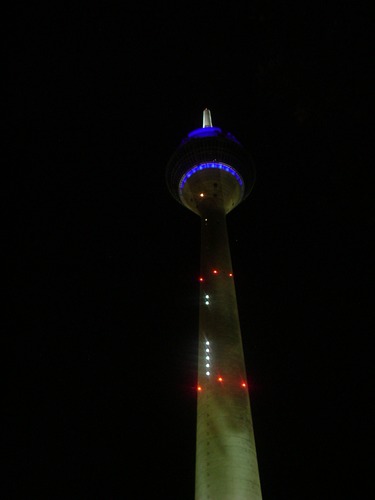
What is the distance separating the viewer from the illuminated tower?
2309 cm

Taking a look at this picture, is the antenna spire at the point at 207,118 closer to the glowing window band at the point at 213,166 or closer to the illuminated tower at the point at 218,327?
the illuminated tower at the point at 218,327

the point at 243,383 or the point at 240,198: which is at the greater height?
the point at 240,198

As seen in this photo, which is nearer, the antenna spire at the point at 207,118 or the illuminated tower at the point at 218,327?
the illuminated tower at the point at 218,327

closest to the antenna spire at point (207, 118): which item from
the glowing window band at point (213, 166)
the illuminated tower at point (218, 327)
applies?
the illuminated tower at point (218, 327)

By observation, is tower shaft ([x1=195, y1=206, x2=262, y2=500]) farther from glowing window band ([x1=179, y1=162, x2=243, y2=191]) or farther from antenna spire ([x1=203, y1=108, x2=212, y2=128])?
antenna spire ([x1=203, y1=108, x2=212, y2=128])

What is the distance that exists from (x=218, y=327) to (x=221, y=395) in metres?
4.02

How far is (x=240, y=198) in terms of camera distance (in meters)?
38.8

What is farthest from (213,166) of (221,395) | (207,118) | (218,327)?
(221,395)

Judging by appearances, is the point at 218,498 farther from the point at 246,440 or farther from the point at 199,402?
the point at 199,402

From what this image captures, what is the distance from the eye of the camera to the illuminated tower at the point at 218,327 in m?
23.1

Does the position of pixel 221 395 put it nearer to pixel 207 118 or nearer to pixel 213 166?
pixel 213 166

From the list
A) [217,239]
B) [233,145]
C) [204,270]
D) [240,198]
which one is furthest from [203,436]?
[233,145]

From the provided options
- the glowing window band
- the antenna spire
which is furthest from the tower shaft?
the antenna spire

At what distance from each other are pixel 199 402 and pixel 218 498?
5.23 m
